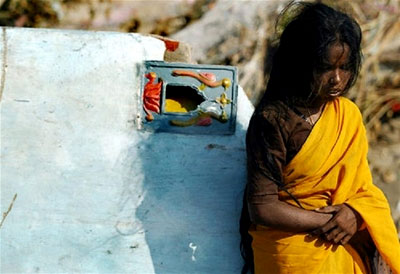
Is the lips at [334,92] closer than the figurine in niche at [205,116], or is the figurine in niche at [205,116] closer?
the lips at [334,92]

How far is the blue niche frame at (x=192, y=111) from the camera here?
2686mm

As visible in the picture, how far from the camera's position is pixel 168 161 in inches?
106

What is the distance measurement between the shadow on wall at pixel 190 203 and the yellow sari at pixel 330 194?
23 cm

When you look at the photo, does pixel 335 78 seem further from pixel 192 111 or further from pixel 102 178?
pixel 102 178

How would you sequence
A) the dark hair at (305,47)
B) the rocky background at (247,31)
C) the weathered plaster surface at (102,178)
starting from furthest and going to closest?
the rocky background at (247,31)
the weathered plaster surface at (102,178)
the dark hair at (305,47)

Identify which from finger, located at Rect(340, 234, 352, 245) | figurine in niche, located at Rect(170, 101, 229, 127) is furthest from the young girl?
figurine in niche, located at Rect(170, 101, 229, 127)

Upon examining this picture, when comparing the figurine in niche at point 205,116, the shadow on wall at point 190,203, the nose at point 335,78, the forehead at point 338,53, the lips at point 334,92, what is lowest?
the shadow on wall at point 190,203

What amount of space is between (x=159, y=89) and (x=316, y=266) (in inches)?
32.8

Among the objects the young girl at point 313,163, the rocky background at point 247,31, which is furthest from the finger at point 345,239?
the rocky background at point 247,31

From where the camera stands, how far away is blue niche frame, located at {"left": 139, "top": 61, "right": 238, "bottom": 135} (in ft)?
8.81

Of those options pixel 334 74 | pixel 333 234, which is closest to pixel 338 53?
pixel 334 74

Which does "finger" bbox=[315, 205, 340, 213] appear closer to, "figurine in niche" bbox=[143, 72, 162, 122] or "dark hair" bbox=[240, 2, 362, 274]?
"dark hair" bbox=[240, 2, 362, 274]

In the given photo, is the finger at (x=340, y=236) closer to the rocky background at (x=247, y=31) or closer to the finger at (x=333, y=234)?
the finger at (x=333, y=234)

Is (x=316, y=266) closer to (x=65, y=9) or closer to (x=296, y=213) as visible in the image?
(x=296, y=213)
